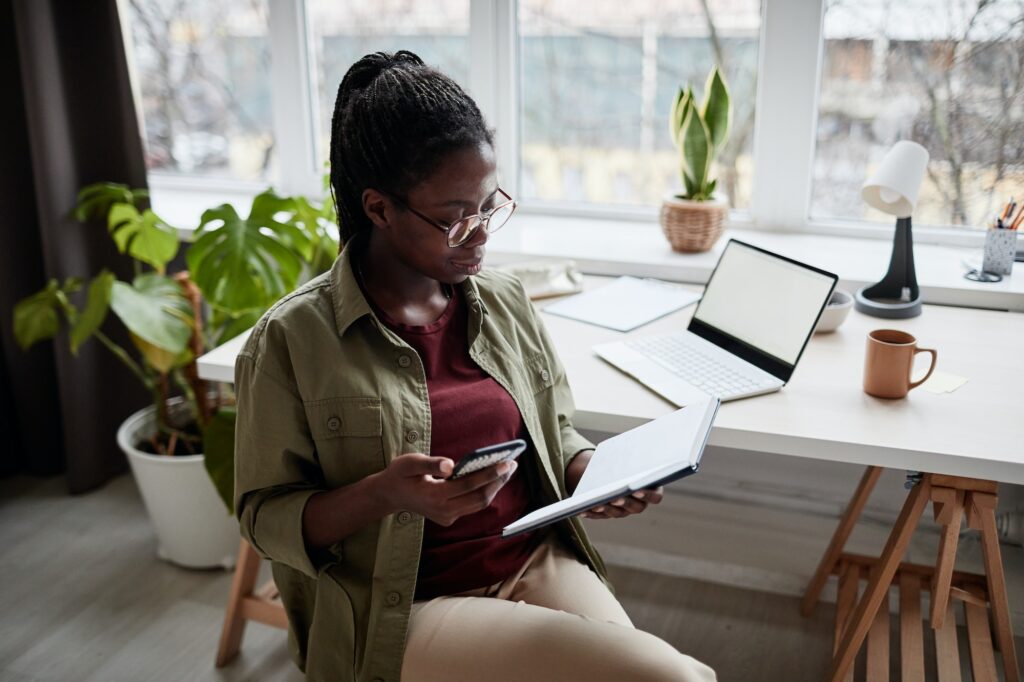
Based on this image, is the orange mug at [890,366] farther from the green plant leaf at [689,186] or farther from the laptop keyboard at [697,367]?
the green plant leaf at [689,186]

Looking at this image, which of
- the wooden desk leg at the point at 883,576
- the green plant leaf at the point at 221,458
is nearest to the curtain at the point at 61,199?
the green plant leaf at the point at 221,458

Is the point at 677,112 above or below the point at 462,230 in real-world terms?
above

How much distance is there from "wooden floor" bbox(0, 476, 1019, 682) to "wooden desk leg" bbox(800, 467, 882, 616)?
51 mm

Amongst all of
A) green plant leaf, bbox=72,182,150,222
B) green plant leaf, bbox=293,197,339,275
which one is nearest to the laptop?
green plant leaf, bbox=293,197,339,275

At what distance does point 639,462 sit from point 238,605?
106 centimetres

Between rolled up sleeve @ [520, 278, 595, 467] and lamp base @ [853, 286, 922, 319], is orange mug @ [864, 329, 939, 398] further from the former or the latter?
rolled up sleeve @ [520, 278, 595, 467]

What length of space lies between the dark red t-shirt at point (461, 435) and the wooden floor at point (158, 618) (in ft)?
2.56

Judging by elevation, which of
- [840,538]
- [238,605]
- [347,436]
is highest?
[347,436]

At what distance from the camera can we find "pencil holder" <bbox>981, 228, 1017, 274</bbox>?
198 cm

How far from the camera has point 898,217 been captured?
188 centimetres

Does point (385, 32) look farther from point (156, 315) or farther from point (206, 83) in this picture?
point (156, 315)

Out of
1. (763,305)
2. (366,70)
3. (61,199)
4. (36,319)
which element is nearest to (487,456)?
(366,70)

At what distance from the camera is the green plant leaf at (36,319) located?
2.17 metres

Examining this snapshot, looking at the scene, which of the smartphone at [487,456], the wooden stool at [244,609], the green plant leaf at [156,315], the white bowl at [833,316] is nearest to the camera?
the smartphone at [487,456]
